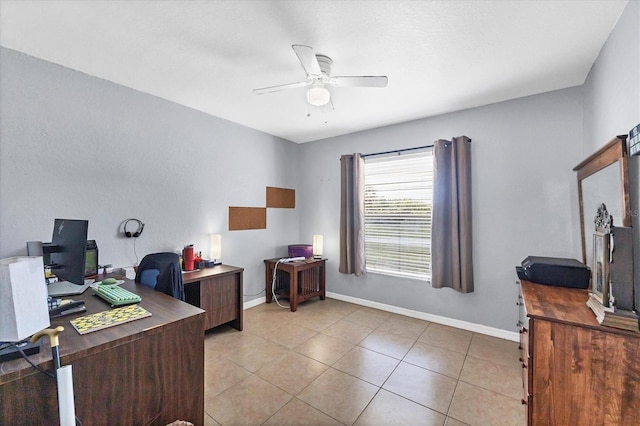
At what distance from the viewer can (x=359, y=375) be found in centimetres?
219

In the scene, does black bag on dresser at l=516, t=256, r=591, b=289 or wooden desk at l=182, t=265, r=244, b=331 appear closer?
black bag on dresser at l=516, t=256, r=591, b=289

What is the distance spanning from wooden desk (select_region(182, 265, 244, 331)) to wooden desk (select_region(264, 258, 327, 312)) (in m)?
0.79

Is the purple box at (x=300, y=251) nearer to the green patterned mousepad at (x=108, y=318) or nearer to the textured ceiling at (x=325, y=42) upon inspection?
the textured ceiling at (x=325, y=42)

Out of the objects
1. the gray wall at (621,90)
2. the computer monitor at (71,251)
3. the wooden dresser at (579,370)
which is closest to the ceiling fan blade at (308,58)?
the computer monitor at (71,251)

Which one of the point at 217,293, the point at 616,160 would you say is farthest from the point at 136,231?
the point at 616,160

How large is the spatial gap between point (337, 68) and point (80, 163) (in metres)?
2.41

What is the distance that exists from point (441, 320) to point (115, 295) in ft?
10.6

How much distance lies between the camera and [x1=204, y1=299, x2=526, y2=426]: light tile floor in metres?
1.76

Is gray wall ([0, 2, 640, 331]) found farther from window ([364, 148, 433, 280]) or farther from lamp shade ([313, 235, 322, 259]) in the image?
lamp shade ([313, 235, 322, 259])

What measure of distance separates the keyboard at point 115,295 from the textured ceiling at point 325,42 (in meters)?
1.74

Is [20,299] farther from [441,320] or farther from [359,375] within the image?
[441,320]

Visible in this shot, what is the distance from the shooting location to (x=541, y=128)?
8.64 ft

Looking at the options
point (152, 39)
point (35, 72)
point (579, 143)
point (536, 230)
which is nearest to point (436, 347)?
point (536, 230)

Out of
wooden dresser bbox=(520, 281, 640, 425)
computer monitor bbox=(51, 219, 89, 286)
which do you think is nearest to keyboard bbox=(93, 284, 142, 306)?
computer monitor bbox=(51, 219, 89, 286)
